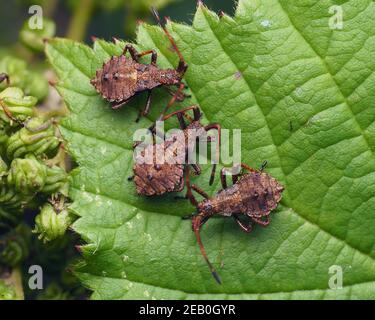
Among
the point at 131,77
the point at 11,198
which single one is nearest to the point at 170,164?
the point at 131,77

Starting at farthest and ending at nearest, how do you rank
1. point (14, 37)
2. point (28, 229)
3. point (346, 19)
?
1. point (14, 37)
2. point (28, 229)
3. point (346, 19)

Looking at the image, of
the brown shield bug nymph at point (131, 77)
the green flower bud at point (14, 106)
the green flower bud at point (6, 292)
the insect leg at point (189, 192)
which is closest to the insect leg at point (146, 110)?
the brown shield bug nymph at point (131, 77)

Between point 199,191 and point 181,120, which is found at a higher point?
point 181,120

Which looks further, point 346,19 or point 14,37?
point 14,37

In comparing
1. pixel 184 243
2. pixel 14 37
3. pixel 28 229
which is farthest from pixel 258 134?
pixel 14 37

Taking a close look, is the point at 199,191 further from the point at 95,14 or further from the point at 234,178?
the point at 95,14

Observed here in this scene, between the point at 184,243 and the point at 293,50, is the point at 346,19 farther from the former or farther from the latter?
the point at 184,243
